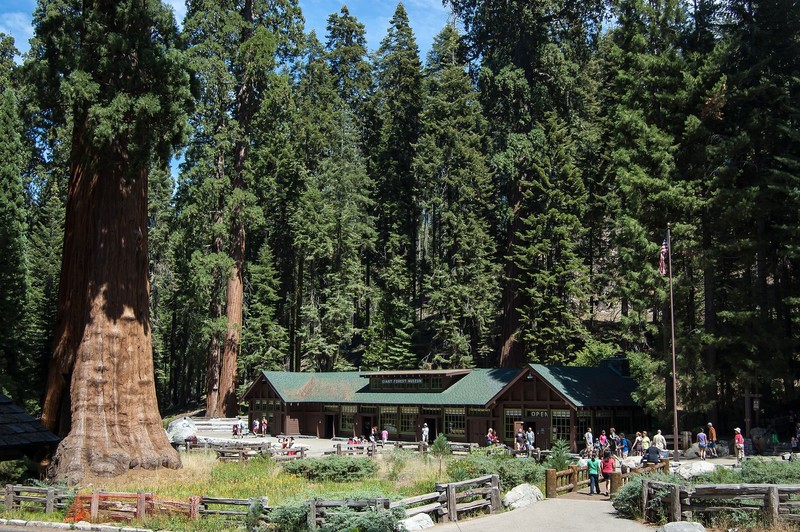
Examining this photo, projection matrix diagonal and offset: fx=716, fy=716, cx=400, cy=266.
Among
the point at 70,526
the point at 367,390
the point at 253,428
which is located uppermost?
the point at 367,390

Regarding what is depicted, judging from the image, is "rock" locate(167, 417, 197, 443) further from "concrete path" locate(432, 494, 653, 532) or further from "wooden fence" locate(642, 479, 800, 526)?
"wooden fence" locate(642, 479, 800, 526)

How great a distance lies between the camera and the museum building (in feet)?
126

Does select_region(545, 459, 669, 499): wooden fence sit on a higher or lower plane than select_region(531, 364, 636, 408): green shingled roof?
lower

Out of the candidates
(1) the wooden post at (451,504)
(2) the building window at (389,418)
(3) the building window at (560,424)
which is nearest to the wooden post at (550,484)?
(1) the wooden post at (451,504)

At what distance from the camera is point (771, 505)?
14547 mm

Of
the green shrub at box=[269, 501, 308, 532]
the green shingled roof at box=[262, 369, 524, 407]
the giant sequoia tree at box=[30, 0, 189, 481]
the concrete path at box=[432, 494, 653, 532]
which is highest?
the giant sequoia tree at box=[30, 0, 189, 481]

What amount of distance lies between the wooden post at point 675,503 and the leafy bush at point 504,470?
6.58m

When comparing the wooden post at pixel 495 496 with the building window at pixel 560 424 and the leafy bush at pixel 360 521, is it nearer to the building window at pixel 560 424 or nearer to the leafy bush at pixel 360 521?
the leafy bush at pixel 360 521

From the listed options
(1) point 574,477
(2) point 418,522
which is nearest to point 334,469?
(1) point 574,477

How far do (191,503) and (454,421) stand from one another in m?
27.6

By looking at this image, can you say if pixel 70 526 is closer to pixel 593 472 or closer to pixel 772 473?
pixel 593 472

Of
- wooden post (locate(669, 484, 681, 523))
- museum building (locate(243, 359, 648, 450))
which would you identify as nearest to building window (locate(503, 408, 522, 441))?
museum building (locate(243, 359, 648, 450))

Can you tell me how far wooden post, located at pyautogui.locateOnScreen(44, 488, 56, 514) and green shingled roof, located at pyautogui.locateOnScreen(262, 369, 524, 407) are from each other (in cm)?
2579

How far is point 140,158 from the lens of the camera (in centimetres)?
2327
